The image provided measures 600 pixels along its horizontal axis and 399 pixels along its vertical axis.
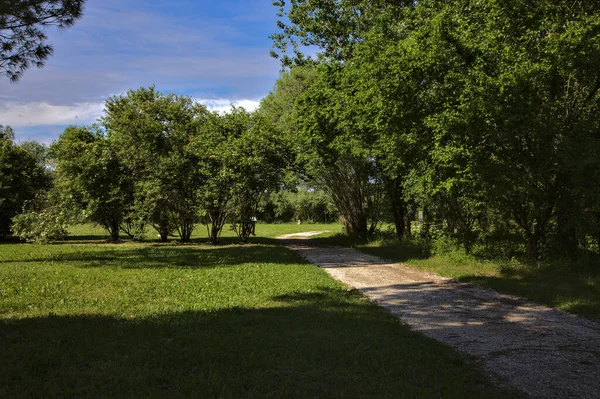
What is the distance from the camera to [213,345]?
523 centimetres

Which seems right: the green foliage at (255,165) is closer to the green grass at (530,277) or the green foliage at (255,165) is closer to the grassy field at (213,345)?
the green grass at (530,277)

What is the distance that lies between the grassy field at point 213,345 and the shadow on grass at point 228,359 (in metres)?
0.01

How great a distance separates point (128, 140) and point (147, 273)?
1135cm

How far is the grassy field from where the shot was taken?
13.3 feet

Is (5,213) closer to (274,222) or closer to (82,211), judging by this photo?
(82,211)

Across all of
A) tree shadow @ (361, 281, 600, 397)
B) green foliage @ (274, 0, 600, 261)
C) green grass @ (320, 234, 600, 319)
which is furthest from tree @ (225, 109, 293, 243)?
tree shadow @ (361, 281, 600, 397)

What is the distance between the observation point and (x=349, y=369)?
451cm

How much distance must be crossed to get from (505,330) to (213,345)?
422 cm

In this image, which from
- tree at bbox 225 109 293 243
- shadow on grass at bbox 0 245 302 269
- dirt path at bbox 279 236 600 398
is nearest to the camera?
dirt path at bbox 279 236 600 398

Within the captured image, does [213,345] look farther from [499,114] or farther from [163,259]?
[163,259]

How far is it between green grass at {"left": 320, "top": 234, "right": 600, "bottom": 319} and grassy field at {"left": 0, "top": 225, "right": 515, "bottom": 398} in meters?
→ 3.39

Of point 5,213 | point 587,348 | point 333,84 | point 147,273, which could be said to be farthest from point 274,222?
point 587,348

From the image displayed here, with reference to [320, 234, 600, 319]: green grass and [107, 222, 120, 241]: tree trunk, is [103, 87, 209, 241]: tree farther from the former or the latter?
[320, 234, 600, 319]: green grass

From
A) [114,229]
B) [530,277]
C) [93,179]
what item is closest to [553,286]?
[530,277]
